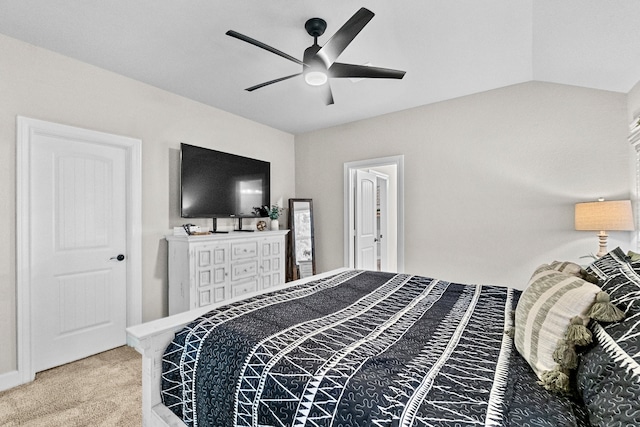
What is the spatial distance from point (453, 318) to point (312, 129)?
3.76 meters

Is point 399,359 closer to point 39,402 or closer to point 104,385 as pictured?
point 104,385

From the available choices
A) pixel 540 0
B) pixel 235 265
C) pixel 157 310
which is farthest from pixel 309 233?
pixel 540 0

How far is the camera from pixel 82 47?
2.46 m

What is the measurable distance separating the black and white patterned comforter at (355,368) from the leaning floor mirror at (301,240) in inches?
107

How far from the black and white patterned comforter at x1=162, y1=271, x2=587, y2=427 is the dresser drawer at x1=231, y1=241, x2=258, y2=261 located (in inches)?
68.6

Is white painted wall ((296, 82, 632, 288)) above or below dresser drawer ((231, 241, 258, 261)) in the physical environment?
above

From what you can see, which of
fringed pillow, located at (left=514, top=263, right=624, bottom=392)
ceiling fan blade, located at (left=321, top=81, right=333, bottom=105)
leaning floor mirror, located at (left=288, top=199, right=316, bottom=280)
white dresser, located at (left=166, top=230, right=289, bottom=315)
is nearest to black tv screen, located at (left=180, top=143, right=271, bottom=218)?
white dresser, located at (left=166, top=230, right=289, bottom=315)

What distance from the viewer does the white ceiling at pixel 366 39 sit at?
194 cm

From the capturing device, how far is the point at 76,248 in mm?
2701

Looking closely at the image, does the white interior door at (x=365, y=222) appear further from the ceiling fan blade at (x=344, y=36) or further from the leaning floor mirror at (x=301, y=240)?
the ceiling fan blade at (x=344, y=36)

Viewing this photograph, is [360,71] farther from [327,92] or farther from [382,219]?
[382,219]

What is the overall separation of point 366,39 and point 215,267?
263cm

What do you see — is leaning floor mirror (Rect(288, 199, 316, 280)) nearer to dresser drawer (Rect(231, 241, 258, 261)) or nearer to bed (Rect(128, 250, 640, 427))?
dresser drawer (Rect(231, 241, 258, 261))

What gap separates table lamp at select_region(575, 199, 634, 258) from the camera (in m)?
2.36
